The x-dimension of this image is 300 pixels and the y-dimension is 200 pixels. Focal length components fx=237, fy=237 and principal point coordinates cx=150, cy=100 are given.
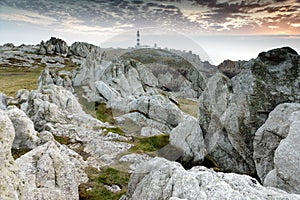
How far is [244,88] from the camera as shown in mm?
26312

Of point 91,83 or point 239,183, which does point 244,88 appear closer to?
point 239,183

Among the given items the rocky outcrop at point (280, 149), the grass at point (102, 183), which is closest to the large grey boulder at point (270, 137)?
the rocky outcrop at point (280, 149)

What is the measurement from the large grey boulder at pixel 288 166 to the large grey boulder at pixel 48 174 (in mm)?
14897

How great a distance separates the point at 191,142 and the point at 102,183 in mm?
14933

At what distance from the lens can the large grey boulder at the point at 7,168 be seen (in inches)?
470

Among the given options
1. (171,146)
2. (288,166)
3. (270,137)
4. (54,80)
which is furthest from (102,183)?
(54,80)

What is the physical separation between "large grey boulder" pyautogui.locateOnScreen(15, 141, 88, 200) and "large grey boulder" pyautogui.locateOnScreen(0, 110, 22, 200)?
3797 millimetres

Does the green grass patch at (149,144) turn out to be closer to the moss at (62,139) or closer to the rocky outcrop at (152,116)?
the moss at (62,139)

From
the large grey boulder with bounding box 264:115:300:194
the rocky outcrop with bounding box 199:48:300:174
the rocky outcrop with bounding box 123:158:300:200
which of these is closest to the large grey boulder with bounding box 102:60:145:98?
the rocky outcrop with bounding box 199:48:300:174

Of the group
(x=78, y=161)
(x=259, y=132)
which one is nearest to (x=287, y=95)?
(x=259, y=132)

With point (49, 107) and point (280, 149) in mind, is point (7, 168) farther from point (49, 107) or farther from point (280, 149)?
point (49, 107)

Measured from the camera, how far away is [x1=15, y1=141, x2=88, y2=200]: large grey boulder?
55.6ft

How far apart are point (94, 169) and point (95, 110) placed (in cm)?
3657

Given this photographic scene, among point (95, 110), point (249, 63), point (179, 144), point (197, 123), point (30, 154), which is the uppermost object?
point (249, 63)
